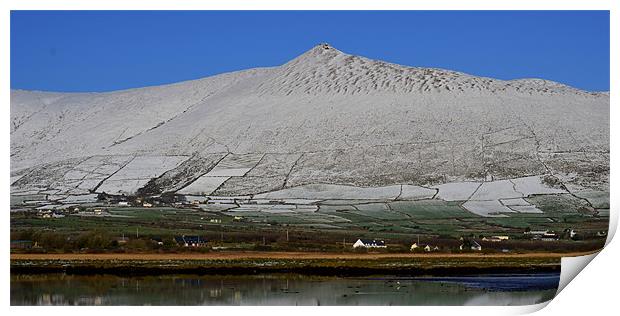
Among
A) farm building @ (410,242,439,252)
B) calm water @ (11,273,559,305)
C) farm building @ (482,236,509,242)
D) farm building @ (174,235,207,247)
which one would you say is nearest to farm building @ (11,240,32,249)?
calm water @ (11,273,559,305)

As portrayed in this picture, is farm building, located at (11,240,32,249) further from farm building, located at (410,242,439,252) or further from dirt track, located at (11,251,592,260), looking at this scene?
farm building, located at (410,242,439,252)

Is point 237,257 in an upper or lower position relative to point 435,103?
lower

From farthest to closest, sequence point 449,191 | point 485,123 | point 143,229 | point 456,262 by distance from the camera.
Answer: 1. point 485,123
2. point 449,191
3. point 143,229
4. point 456,262

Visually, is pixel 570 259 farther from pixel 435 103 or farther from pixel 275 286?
pixel 435 103

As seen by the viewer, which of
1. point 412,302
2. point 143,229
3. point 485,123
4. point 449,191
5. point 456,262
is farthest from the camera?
point 485,123

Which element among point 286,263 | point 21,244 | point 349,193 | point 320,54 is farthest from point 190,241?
point 320,54

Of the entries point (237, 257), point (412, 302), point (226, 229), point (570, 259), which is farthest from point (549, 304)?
point (226, 229)

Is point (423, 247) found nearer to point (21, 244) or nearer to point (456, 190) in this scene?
point (456, 190)
